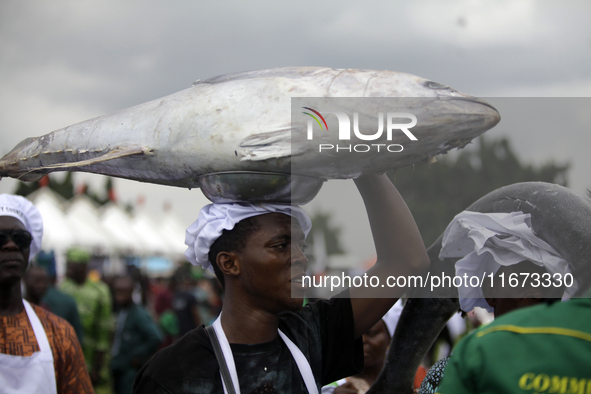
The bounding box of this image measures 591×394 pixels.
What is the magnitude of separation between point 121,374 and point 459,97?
5056mm

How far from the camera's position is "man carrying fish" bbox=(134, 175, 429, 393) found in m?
1.73

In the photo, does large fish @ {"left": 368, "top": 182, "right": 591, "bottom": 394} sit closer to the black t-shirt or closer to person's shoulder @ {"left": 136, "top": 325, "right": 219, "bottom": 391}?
the black t-shirt

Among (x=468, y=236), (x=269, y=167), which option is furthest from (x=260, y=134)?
(x=468, y=236)

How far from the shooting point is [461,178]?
1839mm

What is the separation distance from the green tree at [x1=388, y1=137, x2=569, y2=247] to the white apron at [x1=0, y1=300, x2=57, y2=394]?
1.95 m

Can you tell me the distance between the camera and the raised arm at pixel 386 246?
6.48ft

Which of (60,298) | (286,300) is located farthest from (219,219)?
(60,298)

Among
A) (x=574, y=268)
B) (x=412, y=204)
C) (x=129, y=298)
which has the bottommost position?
(x=129, y=298)

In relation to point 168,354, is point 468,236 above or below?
above

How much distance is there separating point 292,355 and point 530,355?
1.05 metres

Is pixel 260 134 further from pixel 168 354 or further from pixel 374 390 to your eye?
pixel 374 390

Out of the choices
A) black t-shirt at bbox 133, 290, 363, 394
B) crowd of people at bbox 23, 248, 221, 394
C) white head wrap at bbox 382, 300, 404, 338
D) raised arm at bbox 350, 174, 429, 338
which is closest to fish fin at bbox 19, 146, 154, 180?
black t-shirt at bbox 133, 290, 363, 394

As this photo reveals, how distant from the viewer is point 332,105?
1421 millimetres

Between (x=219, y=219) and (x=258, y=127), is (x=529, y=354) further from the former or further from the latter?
(x=219, y=219)
